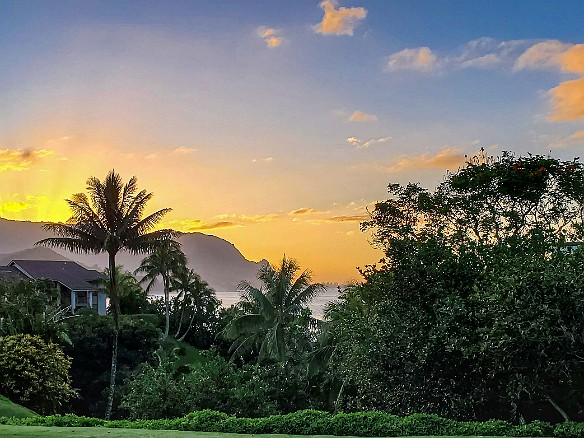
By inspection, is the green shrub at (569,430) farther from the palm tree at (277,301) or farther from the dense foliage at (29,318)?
the dense foliage at (29,318)

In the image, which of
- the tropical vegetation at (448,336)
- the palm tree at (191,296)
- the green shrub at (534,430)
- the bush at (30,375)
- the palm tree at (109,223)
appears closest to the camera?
the green shrub at (534,430)

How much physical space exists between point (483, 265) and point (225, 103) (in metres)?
9.99

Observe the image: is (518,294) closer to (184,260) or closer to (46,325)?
(46,325)

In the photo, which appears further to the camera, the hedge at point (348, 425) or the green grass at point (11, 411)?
the green grass at point (11, 411)

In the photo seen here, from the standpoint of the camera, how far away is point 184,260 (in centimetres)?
5812

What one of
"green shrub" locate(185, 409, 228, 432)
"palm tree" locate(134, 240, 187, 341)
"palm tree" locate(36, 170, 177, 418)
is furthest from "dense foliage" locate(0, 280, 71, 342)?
"palm tree" locate(134, 240, 187, 341)

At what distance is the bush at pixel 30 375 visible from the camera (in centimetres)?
2381

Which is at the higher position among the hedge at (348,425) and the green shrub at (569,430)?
the hedge at (348,425)

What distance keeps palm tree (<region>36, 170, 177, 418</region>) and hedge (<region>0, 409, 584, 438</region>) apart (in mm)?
16494

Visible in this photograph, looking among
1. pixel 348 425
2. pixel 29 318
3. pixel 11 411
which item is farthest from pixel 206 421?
pixel 29 318

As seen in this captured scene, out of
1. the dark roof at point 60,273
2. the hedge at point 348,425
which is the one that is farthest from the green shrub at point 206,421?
the dark roof at point 60,273

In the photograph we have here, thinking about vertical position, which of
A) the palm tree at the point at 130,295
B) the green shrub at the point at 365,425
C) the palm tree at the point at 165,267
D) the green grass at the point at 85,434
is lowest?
the green shrub at the point at 365,425

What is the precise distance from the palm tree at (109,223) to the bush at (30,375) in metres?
6.47

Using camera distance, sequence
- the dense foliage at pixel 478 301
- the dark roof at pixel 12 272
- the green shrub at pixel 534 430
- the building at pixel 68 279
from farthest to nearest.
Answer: the building at pixel 68 279, the dark roof at pixel 12 272, the dense foliage at pixel 478 301, the green shrub at pixel 534 430
